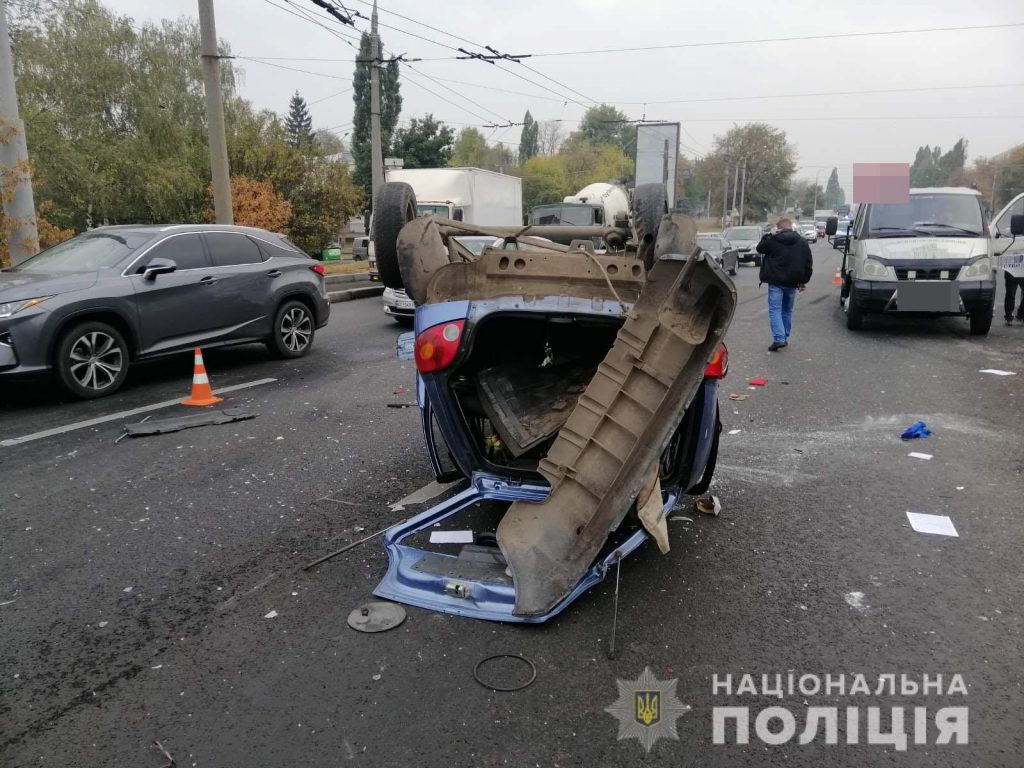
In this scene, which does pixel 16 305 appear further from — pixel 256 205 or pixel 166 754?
pixel 256 205

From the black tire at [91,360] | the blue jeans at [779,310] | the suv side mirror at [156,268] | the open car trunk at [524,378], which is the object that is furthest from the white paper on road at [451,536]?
the blue jeans at [779,310]

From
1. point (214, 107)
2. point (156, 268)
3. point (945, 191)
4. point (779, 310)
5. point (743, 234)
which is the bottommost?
point (779, 310)

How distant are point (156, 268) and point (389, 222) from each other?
423 cm

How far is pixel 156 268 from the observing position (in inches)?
316

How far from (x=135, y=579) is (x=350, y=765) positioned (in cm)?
194

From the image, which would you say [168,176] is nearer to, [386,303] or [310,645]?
[386,303]

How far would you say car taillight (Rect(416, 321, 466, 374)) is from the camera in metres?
→ 3.82

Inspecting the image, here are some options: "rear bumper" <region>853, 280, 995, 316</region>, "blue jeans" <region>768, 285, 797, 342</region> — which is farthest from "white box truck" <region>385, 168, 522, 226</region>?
"rear bumper" <region>853, 280, 995, 316</region>

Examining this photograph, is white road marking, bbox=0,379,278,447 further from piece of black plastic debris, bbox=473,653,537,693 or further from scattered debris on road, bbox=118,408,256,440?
piece of black plastic debris, bbox=473,653,537,693

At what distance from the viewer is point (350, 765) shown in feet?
8.17

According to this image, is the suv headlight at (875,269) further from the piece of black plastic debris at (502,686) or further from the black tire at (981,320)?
the piece of black plastic debris at (502,686)

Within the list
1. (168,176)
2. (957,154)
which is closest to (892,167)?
(168,176)

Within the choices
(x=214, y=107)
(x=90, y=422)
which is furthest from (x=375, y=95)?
(x=90, y=422)

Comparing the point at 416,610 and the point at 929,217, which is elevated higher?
the point at 929,217
